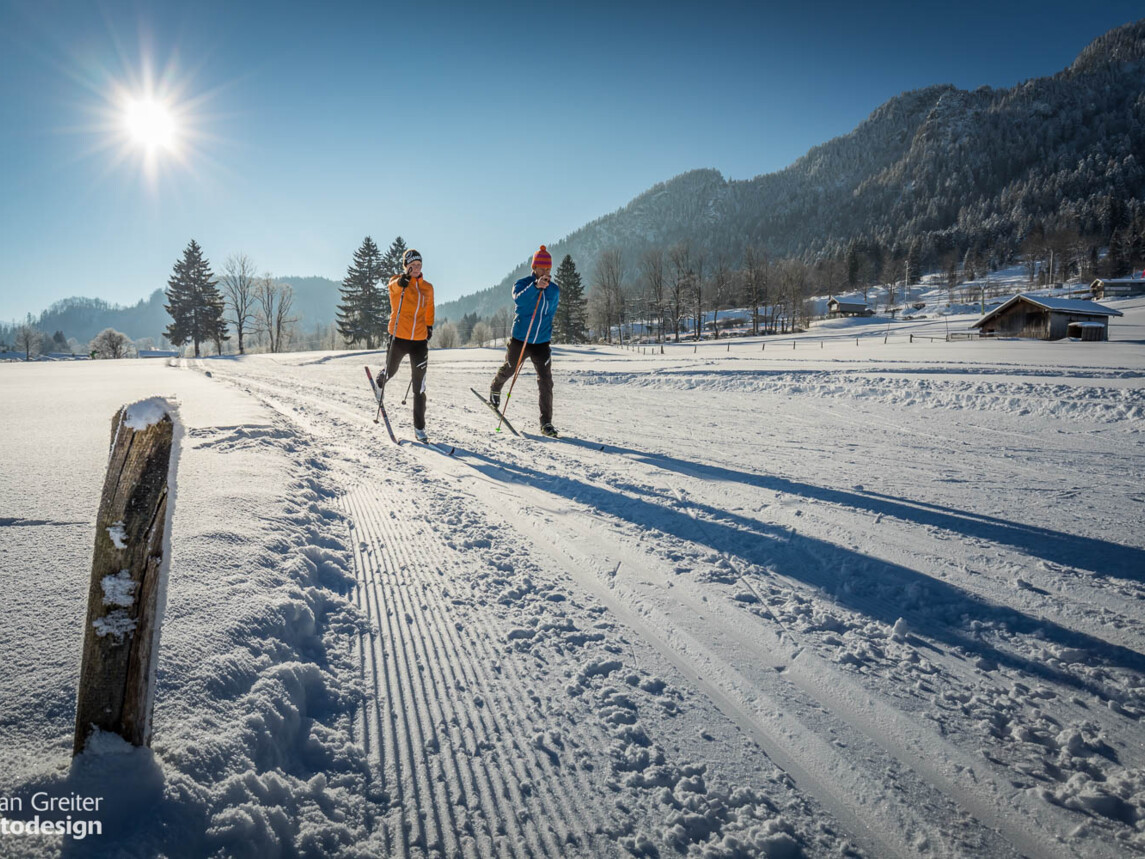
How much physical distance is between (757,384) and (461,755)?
1180 centimetres

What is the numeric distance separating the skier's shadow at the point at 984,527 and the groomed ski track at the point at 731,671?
29 millimetres

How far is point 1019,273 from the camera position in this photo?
92.8 metres

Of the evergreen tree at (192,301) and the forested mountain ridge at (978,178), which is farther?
the forested mountain ridge at (978,178)

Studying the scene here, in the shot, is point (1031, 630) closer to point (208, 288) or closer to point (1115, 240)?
point (208, 288)

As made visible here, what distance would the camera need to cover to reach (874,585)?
8.96 ft

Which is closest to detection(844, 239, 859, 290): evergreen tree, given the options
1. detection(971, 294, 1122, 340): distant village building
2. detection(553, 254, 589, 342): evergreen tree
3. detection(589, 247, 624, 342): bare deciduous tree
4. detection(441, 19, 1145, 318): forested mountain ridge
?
detection(441, 19, 1145, 318): forested mountain ridge

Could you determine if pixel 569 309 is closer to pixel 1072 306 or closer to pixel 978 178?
pixel 1072 306

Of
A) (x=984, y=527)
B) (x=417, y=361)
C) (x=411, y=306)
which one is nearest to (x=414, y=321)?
(x=411, y=306)

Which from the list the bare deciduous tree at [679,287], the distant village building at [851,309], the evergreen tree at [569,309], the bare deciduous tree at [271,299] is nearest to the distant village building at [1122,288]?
the distant village building at [851,309]

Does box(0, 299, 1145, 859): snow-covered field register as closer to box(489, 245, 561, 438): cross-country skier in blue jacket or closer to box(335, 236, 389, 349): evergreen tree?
box(489, 245, 561, 438): cross-country skier in blue jacket

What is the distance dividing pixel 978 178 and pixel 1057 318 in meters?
140

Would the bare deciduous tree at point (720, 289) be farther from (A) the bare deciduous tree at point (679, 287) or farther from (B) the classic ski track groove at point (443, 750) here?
(B) the classic ski track groove at point (443, 750)

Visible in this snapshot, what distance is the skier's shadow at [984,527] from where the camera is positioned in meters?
2.86

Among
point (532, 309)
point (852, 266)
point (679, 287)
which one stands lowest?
point (532, 309)
